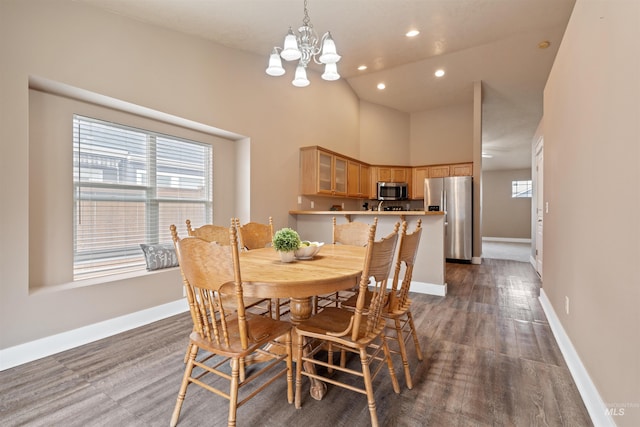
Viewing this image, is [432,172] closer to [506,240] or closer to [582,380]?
[582,380]

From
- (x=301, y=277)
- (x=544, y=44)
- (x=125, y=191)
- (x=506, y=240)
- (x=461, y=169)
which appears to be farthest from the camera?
(x=506, y=240)

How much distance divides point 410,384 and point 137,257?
2832mm

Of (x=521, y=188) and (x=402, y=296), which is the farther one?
(x=521, y=188)

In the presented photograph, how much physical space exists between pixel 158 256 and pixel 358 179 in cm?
409

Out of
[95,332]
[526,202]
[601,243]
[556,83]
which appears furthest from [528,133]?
[95,332]

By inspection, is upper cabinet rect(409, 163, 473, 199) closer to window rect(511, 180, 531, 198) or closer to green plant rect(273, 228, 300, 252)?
green plant rect(273, 228, 300, 252)

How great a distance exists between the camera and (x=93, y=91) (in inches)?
100

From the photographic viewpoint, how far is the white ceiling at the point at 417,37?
3.08m

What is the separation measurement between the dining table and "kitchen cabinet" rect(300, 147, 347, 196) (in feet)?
8.82

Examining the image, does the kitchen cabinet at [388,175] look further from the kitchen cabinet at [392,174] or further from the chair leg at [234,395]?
the chair leg at [234,395]

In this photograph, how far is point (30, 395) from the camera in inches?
71.4

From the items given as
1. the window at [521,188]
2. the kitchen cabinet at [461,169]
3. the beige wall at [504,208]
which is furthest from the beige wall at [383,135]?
the window at [521,188]

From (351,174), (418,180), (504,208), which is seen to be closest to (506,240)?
(504,208)

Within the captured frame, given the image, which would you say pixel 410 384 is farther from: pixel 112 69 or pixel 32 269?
pixel 112 69
